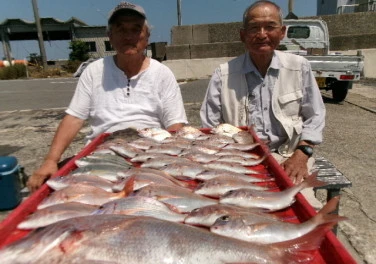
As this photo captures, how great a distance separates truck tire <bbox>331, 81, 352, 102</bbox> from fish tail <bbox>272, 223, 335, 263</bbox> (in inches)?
373

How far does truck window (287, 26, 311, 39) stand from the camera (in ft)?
36.6

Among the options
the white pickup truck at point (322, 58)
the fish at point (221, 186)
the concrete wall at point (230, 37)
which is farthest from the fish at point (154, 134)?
the concrete wall at point (230, 37)

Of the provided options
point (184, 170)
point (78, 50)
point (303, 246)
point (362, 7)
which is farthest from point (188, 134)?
point (78, 50)

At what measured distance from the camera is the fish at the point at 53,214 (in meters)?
1.38

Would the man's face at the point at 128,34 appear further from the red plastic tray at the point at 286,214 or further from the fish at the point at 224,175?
the fish at the point at 224,175

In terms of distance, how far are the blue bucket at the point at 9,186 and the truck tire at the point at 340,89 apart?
29.3ft

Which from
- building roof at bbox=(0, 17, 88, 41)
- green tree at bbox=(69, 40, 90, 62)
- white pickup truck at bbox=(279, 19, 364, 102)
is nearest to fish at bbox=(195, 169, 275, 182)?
white pickup truck at bbox=(279, 19, 364, 102)

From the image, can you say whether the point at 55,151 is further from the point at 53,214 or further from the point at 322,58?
the point at 322,58

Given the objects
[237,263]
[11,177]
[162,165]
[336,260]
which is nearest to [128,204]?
[237,263]

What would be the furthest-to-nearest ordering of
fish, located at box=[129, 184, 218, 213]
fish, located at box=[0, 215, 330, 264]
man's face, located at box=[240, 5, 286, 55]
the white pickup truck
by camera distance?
the white pickup truck → man's face, located at box=[240, 5, 286, 55] → fish, located at box=[129, 184, 218, 213] → fish, located at box=[0, 215, 330, 264]

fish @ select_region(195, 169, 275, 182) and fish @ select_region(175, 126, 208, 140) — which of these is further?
fish @ select_region(175, 126, 208, 140)

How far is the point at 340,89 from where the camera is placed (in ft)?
32.5

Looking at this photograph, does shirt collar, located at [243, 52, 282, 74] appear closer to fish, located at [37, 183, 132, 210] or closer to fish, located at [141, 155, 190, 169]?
fish, located at [141, 155, 190, 169]

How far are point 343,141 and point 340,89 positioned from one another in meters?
4.08
